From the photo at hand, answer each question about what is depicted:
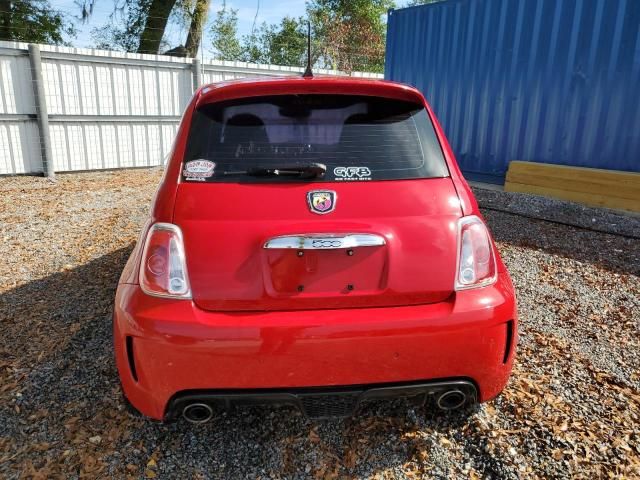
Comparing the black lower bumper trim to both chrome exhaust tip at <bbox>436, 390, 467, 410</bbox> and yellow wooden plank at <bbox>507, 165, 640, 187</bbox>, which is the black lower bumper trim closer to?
chrome exhaust tip at <bbox>436, 390, 467, 410</bbox>

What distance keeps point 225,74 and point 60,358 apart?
10.5 meters

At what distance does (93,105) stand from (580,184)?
30.6ft

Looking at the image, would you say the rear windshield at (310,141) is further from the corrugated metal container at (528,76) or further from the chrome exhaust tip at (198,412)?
the corrugated metal container at (528,76)

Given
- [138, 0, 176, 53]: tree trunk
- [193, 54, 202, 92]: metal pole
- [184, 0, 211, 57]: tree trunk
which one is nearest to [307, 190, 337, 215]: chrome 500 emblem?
[193, 54, 202, 92]: metal pole

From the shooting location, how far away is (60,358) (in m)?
2.95

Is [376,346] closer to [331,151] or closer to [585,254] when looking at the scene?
[331,151]

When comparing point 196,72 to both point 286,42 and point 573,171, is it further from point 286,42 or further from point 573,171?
point 286,42

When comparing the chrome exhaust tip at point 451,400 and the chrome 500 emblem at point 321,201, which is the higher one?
the chrome 500 emblem at point 321,201

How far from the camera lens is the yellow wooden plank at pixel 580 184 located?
6.52 m

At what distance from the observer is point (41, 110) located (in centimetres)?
927

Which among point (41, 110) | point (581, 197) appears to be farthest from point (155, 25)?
point (581, 197)

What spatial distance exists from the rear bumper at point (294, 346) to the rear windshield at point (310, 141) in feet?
1.95

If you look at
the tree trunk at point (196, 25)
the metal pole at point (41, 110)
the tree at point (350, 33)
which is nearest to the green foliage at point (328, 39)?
the tree at point (350, 33)

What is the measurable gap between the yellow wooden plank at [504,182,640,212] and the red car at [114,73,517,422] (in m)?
5.53
